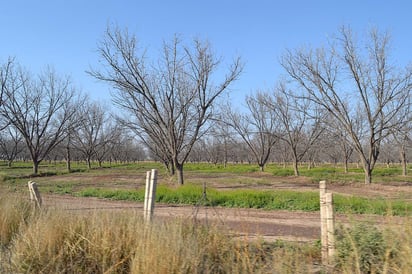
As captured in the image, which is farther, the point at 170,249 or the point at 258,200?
the point at 258,200

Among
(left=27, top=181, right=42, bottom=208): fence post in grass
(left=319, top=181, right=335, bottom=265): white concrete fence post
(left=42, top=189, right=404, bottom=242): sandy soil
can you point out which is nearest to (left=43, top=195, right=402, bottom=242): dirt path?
(left=42, top=189, right=404, bottom=242): sandy soil

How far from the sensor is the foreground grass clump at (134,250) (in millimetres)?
4062

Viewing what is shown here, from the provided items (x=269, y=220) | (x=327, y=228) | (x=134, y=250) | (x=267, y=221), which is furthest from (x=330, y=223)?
(x=269, y=220)

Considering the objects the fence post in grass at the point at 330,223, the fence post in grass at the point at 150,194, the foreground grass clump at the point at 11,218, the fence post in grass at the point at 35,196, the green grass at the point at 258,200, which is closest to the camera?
the fence post in grass at the point at 330,223

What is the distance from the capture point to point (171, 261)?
4.02 meters

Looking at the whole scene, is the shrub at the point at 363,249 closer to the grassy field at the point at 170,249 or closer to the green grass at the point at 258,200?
the grassy field at the point at 170,249

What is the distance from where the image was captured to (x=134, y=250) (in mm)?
4691

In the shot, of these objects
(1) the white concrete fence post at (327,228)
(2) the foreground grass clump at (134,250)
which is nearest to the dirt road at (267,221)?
(2) the foreground grass clump at (134,250)

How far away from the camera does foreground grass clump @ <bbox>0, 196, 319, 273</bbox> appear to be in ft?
13.3

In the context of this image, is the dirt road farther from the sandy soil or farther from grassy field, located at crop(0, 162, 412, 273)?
grassy field, located at crop(0, 162, 412, 273)

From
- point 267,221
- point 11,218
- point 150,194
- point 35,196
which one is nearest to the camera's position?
point 150,194

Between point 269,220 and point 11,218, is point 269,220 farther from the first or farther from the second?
point 11,218

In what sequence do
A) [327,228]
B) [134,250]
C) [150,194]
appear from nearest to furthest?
[134,250], [327,228], [150,194]

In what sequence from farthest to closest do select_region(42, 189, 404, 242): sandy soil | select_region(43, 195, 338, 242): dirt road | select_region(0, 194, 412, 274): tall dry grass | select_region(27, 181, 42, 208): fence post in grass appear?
select_region(27, 181, 42, 208): fence post in grass
select_region(43, 195, 338, 242): dirt road
select_region(42, 189, 404, 242): sandy soil
select_region(0, 194, 412, 274): tall dry grass
